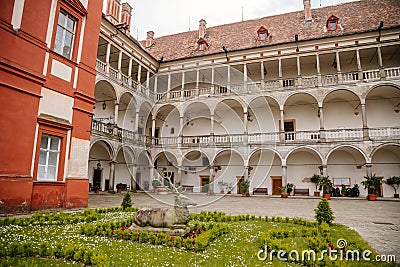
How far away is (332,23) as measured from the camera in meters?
20.2

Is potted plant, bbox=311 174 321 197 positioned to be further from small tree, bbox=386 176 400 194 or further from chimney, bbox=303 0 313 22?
chimney, bbox=303 0 313 22

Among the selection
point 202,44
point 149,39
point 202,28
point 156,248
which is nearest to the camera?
point 156,248

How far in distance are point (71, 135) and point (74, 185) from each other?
1810mm

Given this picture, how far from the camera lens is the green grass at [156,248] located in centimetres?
390

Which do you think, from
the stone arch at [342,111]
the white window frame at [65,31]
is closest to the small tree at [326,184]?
the stone arch at [342,111]

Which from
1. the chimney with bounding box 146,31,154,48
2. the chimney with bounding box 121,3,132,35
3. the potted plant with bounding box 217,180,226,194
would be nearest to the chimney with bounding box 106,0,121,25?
the chimney with bounding box 121,3,132,35

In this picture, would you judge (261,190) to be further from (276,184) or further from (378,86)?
(378,86)

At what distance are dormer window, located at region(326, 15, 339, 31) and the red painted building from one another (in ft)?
57.0

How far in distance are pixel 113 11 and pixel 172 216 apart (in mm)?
21236

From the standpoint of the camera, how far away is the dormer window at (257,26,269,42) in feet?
71.7

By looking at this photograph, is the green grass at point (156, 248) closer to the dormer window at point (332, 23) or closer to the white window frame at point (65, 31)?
the white window frame at point (65, 31)

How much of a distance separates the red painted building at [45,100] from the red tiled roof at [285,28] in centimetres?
1397

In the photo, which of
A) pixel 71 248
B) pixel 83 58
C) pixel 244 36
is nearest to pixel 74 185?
pixel 83 58

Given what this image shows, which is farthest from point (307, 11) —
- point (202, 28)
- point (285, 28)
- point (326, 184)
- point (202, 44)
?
point (326, 184)
